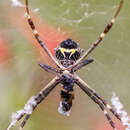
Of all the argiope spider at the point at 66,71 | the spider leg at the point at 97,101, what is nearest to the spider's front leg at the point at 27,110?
the argiope spider at the point at 66,71

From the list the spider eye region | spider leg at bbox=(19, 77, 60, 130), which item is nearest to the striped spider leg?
spider leg at bbox=(19, 77, 60, 130)

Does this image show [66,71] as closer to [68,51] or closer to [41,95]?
[68,51]

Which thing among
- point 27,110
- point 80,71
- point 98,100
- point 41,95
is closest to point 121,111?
point 98,100

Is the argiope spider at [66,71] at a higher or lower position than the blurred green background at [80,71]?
lower

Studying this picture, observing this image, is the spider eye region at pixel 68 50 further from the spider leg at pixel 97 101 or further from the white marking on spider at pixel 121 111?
the white marking on spider at pixel 121 111

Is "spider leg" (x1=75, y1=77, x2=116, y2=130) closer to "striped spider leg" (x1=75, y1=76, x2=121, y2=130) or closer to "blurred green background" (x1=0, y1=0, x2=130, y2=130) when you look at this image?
"striped spider leg" (x1=75, y1=76, x2=121, y2=130)

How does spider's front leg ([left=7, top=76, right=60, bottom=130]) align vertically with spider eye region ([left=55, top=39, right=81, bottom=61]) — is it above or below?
below

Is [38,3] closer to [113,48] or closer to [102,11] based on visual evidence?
[102,11]

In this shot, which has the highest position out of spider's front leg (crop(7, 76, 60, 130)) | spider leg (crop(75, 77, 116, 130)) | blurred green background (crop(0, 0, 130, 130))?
blurred green background (crop(0, 0, 130, 130))
